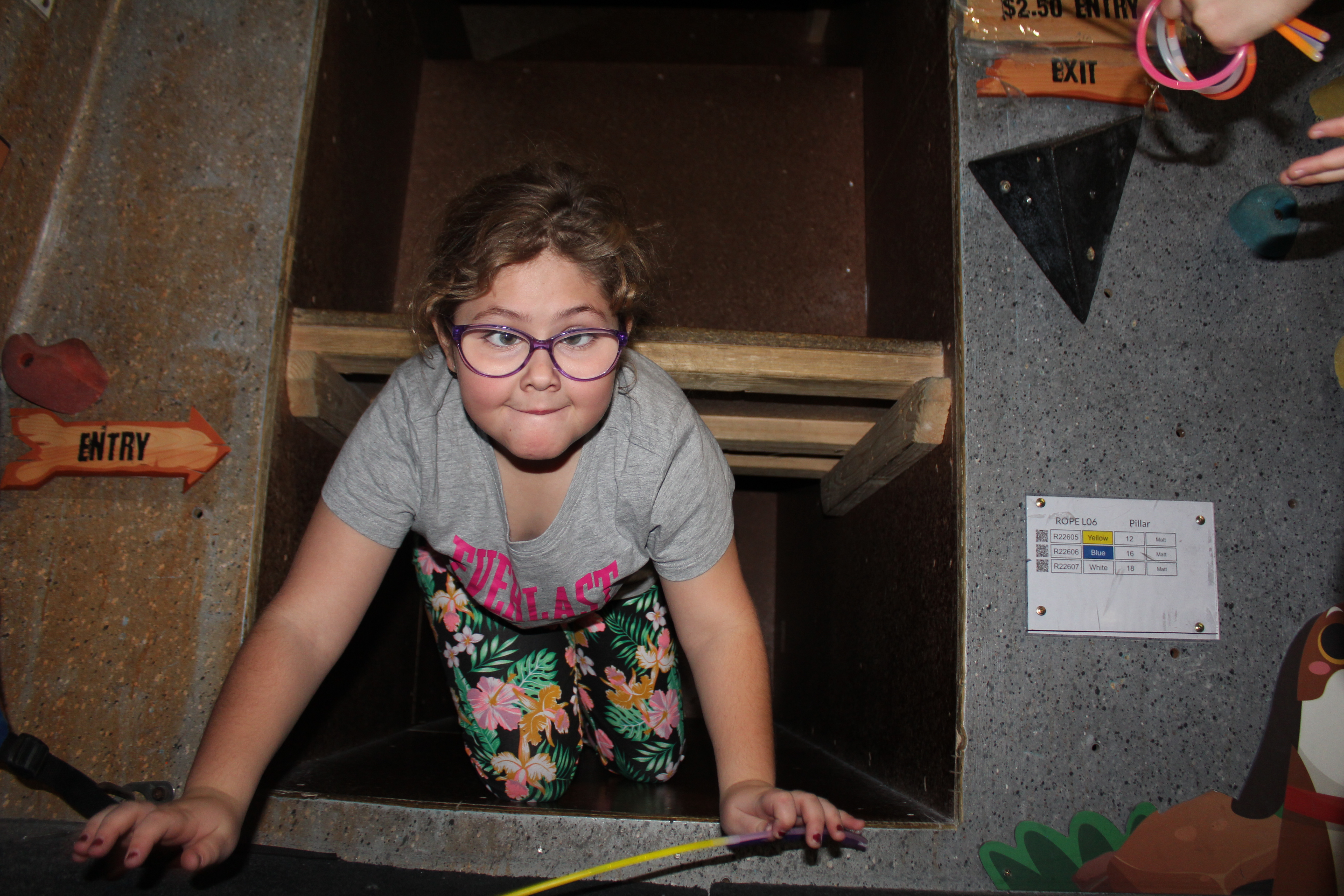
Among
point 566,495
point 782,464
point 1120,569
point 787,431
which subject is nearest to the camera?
Answer: point 566,495

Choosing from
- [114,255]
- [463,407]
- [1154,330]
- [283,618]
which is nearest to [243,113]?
[114,255]

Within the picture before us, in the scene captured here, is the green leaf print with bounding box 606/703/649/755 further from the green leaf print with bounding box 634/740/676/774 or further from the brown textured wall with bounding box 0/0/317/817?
the brown textured wall with bounding box 0/0/317/817

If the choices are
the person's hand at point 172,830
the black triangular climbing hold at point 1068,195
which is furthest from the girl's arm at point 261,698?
the black triangular climbing hold at point 1068,195

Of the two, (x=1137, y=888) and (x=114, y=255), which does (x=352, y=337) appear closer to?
→ (x=114, y=255)

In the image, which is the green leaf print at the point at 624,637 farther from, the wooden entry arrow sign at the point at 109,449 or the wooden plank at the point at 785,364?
the wooden entry arrow sign at the point at 109,449

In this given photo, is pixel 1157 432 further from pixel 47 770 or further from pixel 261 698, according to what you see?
pixel 47 770

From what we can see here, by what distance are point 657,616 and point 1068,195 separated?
1.04 meters

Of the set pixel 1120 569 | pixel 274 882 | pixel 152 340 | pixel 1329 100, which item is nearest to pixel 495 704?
pixel 274 882

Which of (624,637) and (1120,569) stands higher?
(1120,569)

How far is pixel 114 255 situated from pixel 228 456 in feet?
1.33

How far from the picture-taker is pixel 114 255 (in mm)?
1260

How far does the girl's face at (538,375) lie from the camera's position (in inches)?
34.2

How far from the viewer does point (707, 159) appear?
7.64 feet

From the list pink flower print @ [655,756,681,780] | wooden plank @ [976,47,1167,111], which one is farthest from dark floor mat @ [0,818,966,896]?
wooden plank @ [976,47,1167,111]
